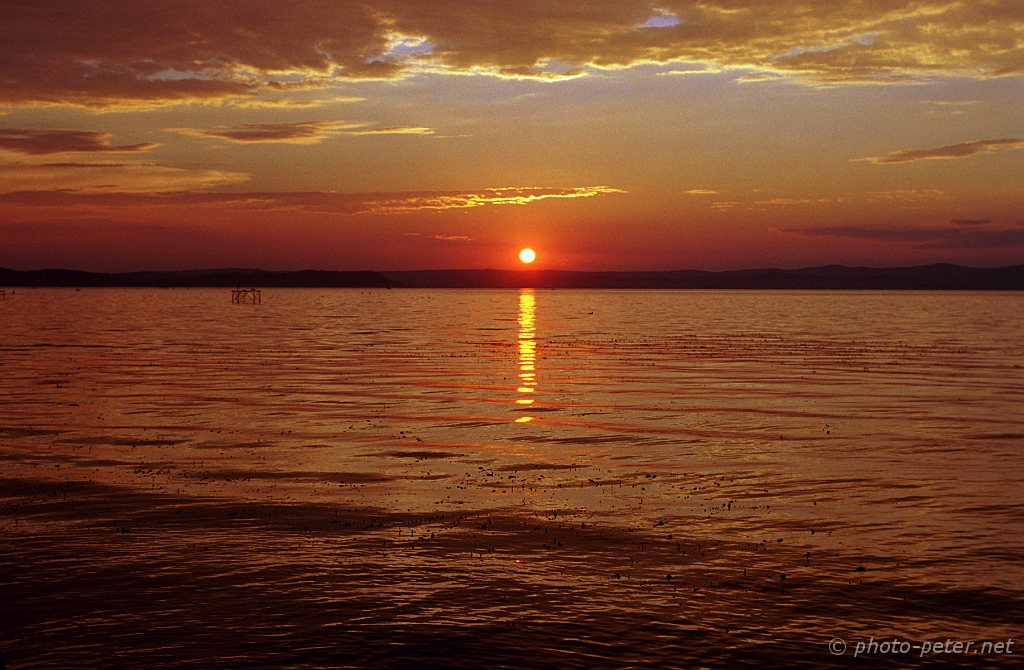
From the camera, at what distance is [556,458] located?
25859 mm

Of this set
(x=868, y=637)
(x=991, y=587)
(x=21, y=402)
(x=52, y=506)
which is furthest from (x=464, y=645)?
(x=21, y=402)

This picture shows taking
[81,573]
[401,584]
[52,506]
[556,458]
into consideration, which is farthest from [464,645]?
[556,458]

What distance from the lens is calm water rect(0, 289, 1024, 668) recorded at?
12844mm

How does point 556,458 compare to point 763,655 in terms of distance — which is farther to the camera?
point 556,458

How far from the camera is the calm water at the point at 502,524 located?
12844 millimetres

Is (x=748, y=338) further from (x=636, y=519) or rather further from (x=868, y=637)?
(x=868, y=637)

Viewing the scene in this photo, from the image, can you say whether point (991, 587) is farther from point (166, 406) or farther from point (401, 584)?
point (166, 406)

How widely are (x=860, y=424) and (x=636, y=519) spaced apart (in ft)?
53.9

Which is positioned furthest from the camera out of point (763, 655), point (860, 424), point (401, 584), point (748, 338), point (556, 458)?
point (748, 338)

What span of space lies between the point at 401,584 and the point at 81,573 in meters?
5.28

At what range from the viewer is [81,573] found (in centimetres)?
1511

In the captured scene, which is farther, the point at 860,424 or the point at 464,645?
the point at 860,424

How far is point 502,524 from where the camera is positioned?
18.5m

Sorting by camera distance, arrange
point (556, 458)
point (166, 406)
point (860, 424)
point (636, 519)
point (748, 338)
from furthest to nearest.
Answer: point (748, 338)
point (166, 406)
point (860, 424)
point (556, 458)
point (636, 519)
